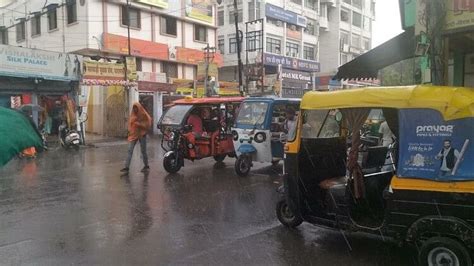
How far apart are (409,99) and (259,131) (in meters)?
6.61

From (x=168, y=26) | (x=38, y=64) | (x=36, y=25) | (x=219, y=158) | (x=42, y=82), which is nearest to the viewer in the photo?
(x=219, y=158)

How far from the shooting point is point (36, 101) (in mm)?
19797

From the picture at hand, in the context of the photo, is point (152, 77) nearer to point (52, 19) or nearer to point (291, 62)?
point (52, 19)

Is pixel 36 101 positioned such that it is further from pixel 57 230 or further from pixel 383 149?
pixel 383 149

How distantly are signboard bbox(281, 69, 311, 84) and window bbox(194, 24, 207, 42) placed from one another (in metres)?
11.7

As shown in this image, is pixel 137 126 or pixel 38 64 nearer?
pixel 137 126

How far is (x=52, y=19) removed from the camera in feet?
107

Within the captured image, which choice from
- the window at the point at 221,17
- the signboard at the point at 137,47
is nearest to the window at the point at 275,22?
the window at the point at 221,17

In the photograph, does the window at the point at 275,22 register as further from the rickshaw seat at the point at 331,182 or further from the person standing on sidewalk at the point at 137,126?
the rickshaw seat at the point at 331,182

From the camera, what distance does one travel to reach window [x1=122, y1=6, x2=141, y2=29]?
31.3 metres

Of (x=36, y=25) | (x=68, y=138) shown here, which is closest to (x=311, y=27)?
(x=36, y=25)

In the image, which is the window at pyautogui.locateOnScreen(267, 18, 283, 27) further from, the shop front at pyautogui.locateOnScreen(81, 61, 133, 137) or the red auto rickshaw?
the red auto rickshaw

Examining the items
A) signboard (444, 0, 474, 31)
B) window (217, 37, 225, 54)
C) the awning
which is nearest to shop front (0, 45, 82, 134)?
the awning

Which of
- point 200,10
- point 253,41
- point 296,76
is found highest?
point 200,10
